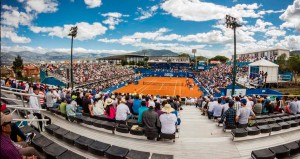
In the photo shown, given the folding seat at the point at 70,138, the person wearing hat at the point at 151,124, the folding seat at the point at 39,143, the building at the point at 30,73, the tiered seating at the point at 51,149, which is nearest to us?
the tiered seating at the point at 51,149

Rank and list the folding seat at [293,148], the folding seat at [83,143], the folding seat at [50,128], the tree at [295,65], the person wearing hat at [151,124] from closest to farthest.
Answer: the folding seat at [293,148] < the folding seat at [83,143] < the folding seat at [50,128] < the person wearing hat at [151,124] < the tree at [295,65]

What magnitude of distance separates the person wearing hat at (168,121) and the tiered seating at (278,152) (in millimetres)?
2205

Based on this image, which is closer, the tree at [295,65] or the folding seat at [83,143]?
the folding seat at [83,143]

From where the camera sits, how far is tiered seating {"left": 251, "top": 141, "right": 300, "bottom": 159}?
439cm

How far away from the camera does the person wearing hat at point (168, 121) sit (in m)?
5.80

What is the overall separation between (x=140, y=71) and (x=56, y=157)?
6477cm

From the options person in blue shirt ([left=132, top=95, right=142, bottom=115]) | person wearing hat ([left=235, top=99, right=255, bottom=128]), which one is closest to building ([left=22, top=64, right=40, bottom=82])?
person in blue shirt ([left=132, top=95, right=142, bottom=115])

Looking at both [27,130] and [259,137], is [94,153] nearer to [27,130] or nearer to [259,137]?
[27,130]

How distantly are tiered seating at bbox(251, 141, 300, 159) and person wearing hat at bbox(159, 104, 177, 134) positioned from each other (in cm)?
221

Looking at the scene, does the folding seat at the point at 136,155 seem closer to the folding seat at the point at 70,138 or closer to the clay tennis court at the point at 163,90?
the folding seat at the point at 70,138

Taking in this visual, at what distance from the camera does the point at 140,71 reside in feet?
225

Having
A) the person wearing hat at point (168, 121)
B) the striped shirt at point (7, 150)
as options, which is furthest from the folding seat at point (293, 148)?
the striped shirt at point (7, 150)

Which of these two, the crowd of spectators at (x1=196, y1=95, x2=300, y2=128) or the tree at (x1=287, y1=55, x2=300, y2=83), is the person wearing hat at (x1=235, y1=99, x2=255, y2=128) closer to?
the crowd of spectators at (x1=196, y1=95, x2=300, y2=128)

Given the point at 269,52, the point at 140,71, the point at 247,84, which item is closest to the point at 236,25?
the point at 247,84
